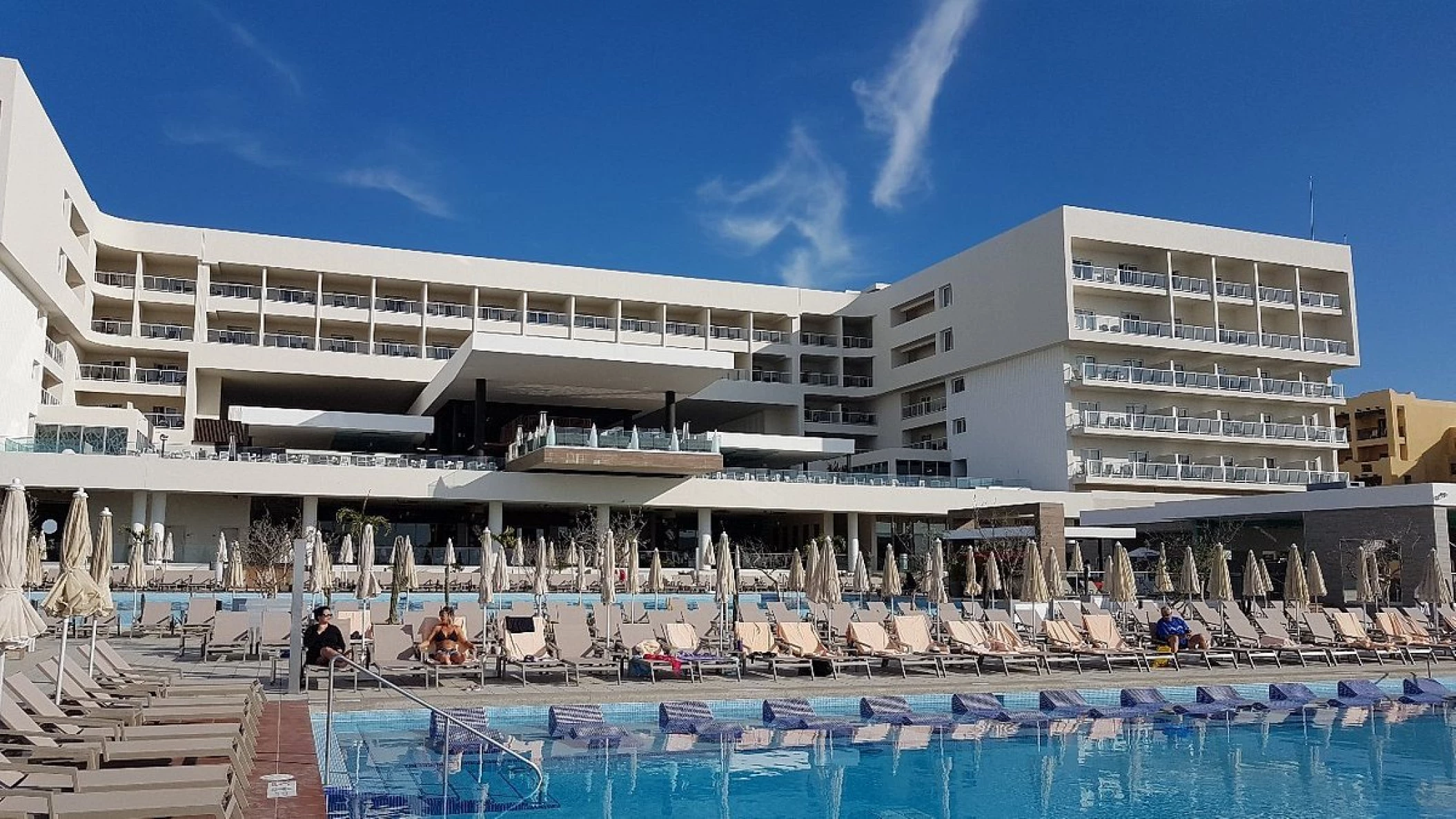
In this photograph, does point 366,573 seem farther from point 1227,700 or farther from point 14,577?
point 1227,700

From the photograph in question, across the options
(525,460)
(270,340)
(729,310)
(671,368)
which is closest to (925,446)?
(729,310)

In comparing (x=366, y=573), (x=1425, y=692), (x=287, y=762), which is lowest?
(x=1425, y=692)

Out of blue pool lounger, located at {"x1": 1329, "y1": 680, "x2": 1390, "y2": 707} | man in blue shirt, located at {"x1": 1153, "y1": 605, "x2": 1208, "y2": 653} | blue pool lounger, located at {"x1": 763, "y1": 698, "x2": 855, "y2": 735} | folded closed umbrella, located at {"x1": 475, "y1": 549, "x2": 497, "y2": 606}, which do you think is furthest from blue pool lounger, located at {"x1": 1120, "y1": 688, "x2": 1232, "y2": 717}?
folded closed umbrella, located at {"x1": 475, "y1": 549, "x2": 497, "y2": 606}

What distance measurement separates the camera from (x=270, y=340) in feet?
163

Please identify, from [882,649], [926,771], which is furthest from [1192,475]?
[926,771]

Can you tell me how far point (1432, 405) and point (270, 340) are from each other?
62.6 meters

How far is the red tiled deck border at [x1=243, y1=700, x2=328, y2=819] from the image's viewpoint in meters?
7.71

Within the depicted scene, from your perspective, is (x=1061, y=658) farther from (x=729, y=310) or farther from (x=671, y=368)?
(x=729, y=310)

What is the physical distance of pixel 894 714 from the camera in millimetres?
13773

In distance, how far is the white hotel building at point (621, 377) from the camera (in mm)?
40344

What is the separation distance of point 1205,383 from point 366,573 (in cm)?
3854

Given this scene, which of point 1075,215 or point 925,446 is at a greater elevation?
point 1075,215

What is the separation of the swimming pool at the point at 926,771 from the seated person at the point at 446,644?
6.12ft

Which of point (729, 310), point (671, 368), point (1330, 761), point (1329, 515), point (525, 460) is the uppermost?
point (729, 310)
